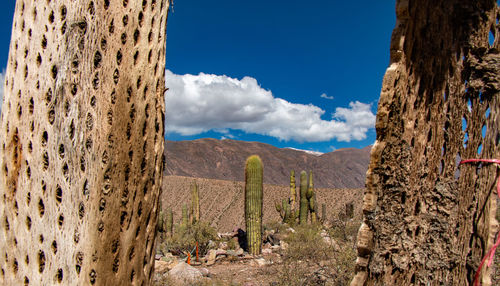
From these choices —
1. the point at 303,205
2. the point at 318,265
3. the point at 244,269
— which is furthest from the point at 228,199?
the point at 318,265

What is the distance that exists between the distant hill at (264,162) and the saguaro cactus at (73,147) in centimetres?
9049

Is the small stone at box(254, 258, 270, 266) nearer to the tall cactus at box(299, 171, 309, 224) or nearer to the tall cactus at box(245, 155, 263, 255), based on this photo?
the tall cactus at box(245, 155, 263, 255)

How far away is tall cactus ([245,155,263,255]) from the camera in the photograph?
9.60 metres

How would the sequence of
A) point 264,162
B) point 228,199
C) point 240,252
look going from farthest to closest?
point 264,162, point 228,199, point 240,252

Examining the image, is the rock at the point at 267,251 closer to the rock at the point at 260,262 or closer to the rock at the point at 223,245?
the rock at the point at 223,245

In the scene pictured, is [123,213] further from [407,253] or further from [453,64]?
[453,64]

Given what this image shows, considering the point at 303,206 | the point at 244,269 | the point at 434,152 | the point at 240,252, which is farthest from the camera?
the point at 303,206

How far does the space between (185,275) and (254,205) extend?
12.7 ft

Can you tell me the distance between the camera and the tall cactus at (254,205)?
31.5 ft

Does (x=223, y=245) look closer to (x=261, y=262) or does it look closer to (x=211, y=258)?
(x=211, y=258)

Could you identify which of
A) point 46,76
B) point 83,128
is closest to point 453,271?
point 83,128

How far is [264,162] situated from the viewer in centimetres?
11981

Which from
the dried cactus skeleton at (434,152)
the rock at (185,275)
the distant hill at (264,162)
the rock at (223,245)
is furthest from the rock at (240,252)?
the distant hill at (264,162)

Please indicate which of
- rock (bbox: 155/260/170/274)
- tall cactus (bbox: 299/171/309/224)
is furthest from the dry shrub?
tall cactus (bbox: 299/171/309/224)
